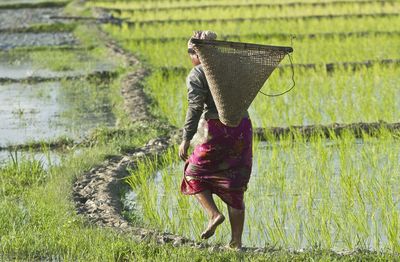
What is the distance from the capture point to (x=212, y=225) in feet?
15.5

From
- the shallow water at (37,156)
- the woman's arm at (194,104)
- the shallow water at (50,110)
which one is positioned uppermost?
the woman's arm at (194,104)

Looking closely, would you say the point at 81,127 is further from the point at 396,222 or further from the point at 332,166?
the point at 396,222

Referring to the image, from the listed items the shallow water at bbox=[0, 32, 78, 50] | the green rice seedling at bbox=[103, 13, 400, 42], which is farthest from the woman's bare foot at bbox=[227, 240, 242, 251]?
the shallow water at bbox=[0, 32, 78, 50]

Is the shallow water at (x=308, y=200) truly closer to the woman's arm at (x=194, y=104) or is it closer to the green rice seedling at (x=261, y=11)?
the woman's arm at (x=194, y=104)

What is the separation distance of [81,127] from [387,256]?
4505 millimetres

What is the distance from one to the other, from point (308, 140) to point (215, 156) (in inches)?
111

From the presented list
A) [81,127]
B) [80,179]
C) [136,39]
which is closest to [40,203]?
[80,179]

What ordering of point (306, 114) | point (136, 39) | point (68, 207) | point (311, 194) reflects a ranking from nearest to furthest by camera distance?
point (68, 207)
point (311, 194)
point (306, 114)
point (136, 39)

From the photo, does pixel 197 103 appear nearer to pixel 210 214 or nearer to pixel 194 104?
pixel 194 104

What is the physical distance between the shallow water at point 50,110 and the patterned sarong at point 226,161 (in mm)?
3242

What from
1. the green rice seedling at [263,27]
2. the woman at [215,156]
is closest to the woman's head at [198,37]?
the woman at [215,156]

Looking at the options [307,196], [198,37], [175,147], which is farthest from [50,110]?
[198,37]

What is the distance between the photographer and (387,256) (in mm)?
4348

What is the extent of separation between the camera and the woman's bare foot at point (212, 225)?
4.70 meters
